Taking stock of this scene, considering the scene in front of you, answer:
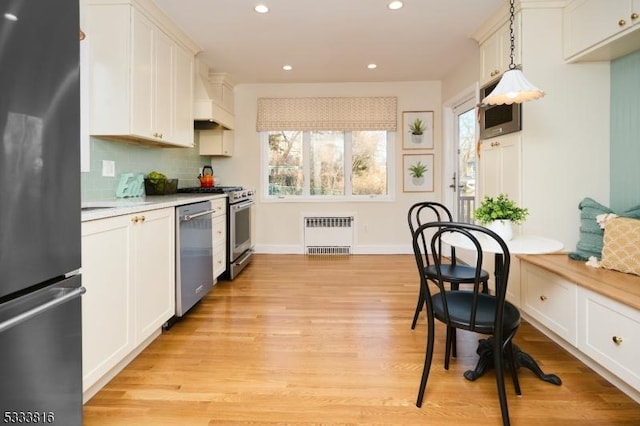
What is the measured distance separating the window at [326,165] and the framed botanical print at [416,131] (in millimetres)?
289

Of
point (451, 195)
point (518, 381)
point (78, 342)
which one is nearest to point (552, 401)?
point (518, 381)

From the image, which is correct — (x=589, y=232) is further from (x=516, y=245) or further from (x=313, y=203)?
(x=313, y=203)

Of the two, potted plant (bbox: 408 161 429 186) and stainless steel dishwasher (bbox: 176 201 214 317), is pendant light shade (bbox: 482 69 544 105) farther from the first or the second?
potted plant (bbox: 408 161 429 186)

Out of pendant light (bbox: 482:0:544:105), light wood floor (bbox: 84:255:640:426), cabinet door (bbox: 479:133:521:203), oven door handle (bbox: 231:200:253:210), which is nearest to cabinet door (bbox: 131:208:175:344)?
light wood floor (bbox: 84:255:640:426)

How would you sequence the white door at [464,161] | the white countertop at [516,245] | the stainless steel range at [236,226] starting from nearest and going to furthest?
the white countertop at [516,245] < the stainless steel range at [236,226] < the white door at [464,161]

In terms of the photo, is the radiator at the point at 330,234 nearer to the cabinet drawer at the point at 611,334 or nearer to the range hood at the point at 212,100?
the range hood at the point at 212,100

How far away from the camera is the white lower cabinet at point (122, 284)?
1594 mm

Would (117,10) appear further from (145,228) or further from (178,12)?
(145,228)

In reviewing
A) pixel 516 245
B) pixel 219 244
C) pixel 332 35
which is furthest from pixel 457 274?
pixel 332 35

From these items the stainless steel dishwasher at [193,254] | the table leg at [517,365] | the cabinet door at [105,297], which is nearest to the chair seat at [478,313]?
the table leg at [517,365]

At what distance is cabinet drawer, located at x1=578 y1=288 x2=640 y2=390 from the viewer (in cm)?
161

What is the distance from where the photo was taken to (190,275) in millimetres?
2699

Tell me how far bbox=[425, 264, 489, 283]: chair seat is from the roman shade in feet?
10.1

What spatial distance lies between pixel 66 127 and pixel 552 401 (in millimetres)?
2326
